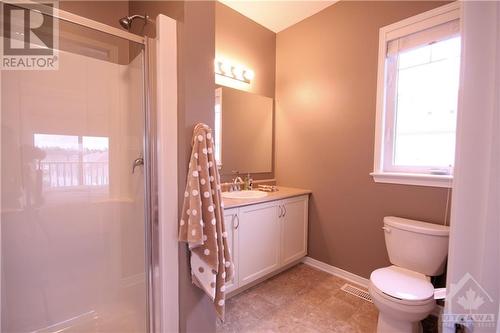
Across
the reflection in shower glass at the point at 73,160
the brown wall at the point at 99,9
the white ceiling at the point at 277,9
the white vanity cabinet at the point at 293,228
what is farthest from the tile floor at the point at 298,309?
the white ceiling at the point at 277,9

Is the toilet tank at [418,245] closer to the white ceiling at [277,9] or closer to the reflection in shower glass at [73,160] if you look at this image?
the white ceiling at [277,9]

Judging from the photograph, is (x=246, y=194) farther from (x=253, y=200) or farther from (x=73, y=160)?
(x=73, y=160)

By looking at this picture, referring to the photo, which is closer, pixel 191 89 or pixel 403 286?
pixel 191 89

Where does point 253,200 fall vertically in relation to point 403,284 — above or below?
above

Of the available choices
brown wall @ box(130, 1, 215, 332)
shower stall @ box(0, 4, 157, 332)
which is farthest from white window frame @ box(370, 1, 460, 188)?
shower stall @ box(0, 4, 157, 332)

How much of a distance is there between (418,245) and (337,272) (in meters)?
0.96

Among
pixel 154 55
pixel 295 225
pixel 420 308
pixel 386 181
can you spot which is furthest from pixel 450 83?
pixel 154 55

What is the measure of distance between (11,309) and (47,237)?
0.45 m

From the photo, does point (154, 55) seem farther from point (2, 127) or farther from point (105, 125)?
point (2, 127)

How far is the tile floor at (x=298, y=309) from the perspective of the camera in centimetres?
162

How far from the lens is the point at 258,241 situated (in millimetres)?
1988

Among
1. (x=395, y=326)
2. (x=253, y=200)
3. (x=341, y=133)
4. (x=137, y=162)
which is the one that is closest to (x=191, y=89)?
(x=137, y=162)

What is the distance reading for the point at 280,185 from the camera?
2842 millimetres

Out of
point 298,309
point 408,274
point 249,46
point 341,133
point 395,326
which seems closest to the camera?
point 395,326
